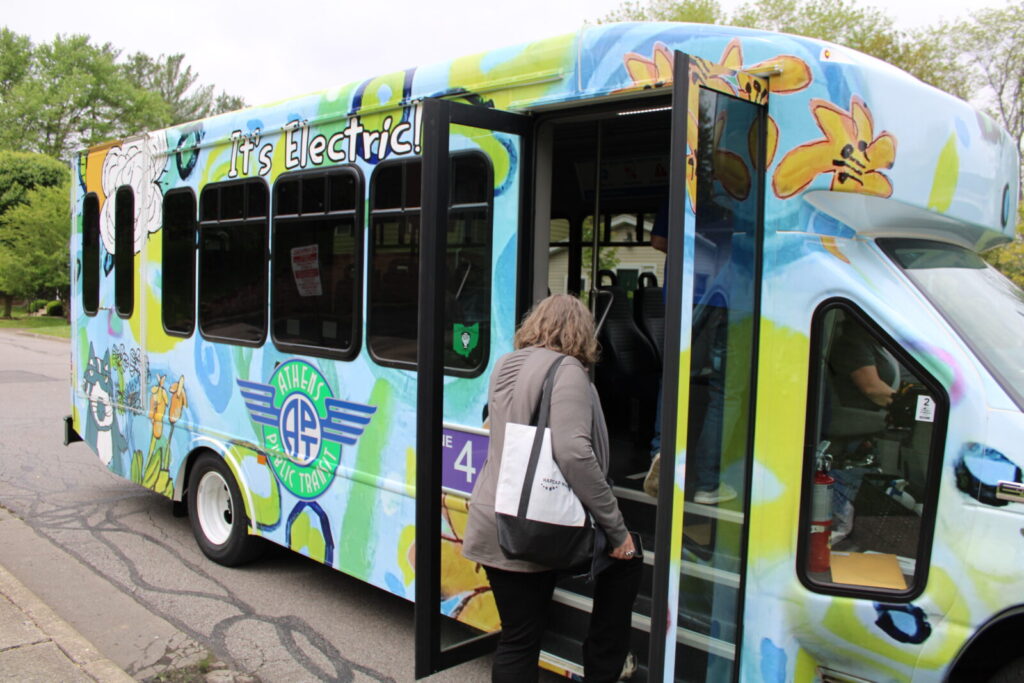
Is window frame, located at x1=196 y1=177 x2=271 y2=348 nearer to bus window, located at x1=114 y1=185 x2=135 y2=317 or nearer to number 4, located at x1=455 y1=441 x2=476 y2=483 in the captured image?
bus window, located at x1=114 y1=185 x2=135 y2=317

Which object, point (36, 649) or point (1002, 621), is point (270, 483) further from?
point (1002, 621)

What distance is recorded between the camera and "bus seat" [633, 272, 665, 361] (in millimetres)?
5262

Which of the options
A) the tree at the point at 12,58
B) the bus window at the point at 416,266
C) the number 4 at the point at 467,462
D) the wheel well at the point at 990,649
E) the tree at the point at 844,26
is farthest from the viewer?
the tree at the point at 12,58

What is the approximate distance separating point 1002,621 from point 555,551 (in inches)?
51.8

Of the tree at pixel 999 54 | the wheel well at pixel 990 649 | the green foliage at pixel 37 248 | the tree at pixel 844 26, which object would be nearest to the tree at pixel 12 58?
the green foliage at pixel 37 248

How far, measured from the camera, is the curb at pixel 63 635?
3.60m

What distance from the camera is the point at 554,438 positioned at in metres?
2.71

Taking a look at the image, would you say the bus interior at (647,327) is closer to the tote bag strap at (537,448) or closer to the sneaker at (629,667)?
the sneaker at (629,667)

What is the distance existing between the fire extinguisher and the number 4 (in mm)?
1493

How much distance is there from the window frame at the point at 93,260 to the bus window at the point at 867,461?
565 cm

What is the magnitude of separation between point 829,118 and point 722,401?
98cm

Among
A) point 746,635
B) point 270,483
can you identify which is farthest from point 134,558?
point 746,635

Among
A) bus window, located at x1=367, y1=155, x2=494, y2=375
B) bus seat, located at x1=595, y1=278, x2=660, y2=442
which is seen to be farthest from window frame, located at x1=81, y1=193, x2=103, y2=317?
bus seat, located at x1=595, y1=278, x2=660, y2=442

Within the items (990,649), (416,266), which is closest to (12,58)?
Answer: (416,266)
